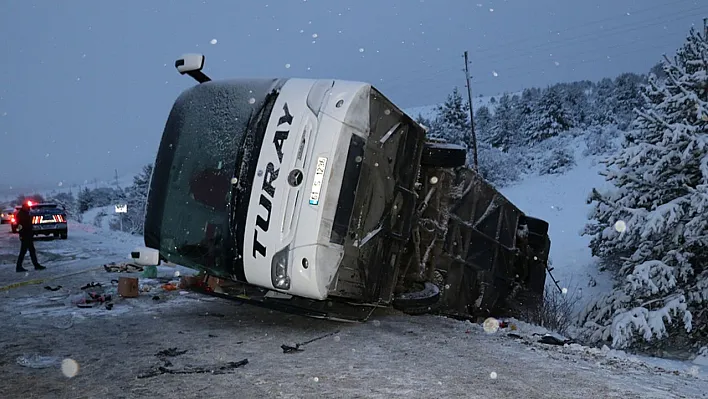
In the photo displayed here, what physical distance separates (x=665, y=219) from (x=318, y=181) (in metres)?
7.37

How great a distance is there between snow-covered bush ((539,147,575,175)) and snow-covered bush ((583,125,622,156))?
112 cm

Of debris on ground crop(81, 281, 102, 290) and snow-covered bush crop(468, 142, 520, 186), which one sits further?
snow-covered bush crop(468, 142, 520, 186)

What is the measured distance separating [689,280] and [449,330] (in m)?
6.46

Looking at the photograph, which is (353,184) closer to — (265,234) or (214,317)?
(265,234)

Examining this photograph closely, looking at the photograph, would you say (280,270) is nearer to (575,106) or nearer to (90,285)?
(90,285)

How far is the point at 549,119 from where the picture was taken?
126 feet

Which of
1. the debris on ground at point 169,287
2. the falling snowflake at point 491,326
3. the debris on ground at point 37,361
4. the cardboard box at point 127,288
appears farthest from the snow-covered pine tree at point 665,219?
the debris on ground at point 37,361

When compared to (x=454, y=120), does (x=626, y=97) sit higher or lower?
higher

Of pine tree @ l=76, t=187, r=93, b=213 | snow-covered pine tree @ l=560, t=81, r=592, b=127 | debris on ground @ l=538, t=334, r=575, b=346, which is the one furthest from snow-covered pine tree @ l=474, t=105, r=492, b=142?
pine tree @ l=76, t=187, r=93, b=213

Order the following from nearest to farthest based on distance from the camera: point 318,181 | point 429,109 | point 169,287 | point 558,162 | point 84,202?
point 318,181
point 169,287
point 558,162
point 84,202
point 429,109

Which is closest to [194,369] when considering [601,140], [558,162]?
[558,162]

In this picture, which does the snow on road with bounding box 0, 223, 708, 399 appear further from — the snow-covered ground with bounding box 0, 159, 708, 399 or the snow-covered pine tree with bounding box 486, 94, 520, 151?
the snow-covered pine tree with bounding box 486, 94, 520, 151

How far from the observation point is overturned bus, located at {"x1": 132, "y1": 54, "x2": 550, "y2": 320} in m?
4.59

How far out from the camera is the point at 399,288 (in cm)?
584
